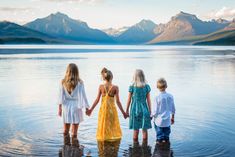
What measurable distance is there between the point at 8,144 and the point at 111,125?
306cm

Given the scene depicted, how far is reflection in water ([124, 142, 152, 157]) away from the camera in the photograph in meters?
10.7

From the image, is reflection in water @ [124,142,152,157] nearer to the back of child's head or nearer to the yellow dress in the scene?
the yellow dress

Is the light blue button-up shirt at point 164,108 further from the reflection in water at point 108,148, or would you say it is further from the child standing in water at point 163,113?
the reflection in water at point 108,148

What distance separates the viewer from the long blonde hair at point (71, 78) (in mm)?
11625

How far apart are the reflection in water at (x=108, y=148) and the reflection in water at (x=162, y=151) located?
1.08m

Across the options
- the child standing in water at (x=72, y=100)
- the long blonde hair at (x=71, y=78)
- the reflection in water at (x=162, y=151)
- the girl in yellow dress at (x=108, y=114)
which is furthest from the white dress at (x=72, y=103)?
the reflection in water at (x=162, y=151)

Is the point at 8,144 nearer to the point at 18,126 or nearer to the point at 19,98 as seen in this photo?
the point at 18,126

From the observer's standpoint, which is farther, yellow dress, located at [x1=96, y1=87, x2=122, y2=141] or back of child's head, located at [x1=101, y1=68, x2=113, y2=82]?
yellow dress, located at [x1=96, y1=87, x2=122, y2=141]

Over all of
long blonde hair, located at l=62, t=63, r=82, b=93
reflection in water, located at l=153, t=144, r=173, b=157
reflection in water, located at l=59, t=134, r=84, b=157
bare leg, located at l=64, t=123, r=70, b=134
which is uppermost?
long blonde hair, located at l=62, t=63, r=82, b=93

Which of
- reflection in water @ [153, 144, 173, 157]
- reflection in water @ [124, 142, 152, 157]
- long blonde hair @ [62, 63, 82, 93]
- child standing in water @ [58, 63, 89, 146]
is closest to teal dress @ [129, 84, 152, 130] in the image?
reflection in water @ [124, 142, 152, 157]

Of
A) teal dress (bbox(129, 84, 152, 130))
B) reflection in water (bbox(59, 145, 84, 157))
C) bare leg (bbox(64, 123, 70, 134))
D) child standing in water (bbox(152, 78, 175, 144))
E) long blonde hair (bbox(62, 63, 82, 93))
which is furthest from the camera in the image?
bare leg (bbox(64, 123, 70, 134))

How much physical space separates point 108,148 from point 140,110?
5.32 feet

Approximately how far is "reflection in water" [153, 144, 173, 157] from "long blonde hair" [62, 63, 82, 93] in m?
3.00

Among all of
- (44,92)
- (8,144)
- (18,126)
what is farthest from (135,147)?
(44,92)
